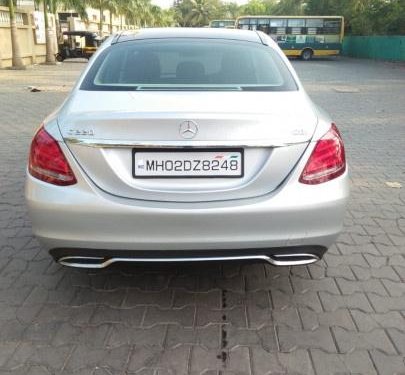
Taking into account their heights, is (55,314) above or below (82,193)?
below

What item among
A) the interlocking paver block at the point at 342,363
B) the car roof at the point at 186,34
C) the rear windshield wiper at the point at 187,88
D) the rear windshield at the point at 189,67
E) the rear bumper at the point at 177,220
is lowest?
the interlocking paver block at the point at 342,363

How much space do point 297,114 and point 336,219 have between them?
2.01 feet

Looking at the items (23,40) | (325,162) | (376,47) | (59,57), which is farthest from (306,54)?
(325,162)

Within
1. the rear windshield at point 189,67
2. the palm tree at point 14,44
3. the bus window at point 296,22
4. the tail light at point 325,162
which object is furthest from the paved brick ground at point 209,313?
the bus window at point 296,22

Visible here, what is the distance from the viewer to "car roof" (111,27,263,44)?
3.91 m

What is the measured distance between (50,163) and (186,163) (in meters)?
0.73

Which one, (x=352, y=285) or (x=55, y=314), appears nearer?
(x=55, y=314)

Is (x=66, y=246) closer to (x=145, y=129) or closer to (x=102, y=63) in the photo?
(x=145, y=129)

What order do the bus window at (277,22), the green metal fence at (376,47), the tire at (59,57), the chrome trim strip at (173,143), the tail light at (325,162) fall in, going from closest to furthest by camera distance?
the chrome trim strip at (173,143) < the tail light at (325,162) < the tire at (59,57) < the green metal fence at (376,47) < the bus window at (277,22)

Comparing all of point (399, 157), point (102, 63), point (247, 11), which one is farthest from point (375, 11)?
point (247, 11)

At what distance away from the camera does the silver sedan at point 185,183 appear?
2617mm

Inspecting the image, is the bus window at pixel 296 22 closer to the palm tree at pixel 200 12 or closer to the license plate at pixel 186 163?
the license plate at pixel 186 163

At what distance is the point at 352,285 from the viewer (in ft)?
11.1

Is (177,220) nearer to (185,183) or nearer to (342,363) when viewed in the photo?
(185,183)
